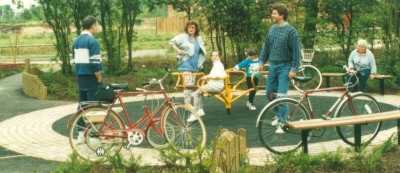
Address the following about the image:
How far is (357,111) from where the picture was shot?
9156mm

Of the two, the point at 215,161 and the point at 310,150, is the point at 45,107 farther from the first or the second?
the point at 215,161

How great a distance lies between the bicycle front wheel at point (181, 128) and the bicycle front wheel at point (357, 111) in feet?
5.79

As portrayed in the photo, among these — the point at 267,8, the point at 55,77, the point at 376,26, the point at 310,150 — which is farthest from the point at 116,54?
the point at 310,150

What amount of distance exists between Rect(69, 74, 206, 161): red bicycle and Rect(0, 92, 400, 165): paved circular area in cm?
27

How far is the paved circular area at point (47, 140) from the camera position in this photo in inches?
352

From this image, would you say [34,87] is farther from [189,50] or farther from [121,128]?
[121,128]

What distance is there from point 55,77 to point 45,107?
11.8ft

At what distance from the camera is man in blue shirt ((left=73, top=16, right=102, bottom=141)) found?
941 cm

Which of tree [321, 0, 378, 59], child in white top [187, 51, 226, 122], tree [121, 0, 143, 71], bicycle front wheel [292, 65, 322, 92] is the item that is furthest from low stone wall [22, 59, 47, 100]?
tree [321, 0, 378, 59]

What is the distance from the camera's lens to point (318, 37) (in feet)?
62.8

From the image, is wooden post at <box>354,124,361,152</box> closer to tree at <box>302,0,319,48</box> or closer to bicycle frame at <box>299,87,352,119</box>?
bicycle frame at <box>299,87,352,119</box>

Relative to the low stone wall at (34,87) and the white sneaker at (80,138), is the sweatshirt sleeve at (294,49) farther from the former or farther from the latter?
the low stone wall at (34,87)

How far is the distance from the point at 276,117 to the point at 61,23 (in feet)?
37.6

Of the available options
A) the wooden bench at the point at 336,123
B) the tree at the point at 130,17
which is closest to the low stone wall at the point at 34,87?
the tree at the point at 130,17
